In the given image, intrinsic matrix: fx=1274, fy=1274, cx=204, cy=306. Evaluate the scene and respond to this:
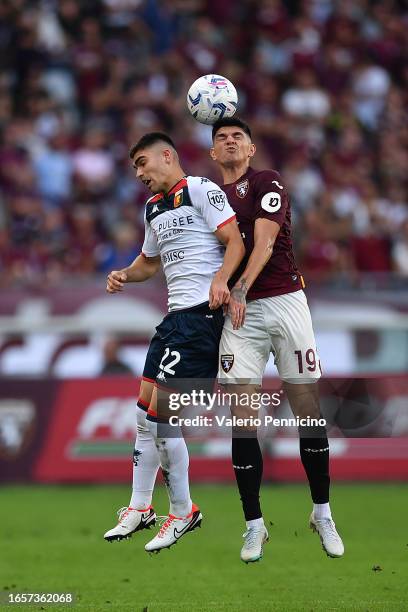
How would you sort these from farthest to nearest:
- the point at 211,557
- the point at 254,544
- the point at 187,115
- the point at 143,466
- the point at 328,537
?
1. the point at 187,115
2. the point at 211,557
3. the point at 143,466
4. the point at 328,537
5. the point at 254,544

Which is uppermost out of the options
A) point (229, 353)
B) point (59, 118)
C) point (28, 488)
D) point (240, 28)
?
point (240, 28)

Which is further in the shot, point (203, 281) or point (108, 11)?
point (108, 11)

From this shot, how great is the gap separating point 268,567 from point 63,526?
2954 millimetres

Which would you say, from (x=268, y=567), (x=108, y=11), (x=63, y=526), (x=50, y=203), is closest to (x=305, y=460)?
(x=268, y=567)

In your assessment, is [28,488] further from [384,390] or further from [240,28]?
[240,28]

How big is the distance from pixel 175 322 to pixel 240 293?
0.62 m

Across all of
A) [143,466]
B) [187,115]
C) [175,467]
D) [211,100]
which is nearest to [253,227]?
[211,100]

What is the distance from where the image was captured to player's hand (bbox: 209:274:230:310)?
8.17 meters

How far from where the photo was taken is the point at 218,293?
8.17 m

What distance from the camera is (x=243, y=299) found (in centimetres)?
825

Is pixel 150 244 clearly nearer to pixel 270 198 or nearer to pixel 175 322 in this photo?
pixel 175 322

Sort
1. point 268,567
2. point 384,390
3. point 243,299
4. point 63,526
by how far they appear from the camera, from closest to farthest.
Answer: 1. point 243,299
2. point 268,567
3. point 63,526
4. point 384,390

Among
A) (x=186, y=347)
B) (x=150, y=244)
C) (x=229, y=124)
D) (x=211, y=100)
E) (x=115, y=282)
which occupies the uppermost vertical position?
(x=211, y=100)

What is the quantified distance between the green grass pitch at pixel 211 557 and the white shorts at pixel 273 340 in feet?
3.41
